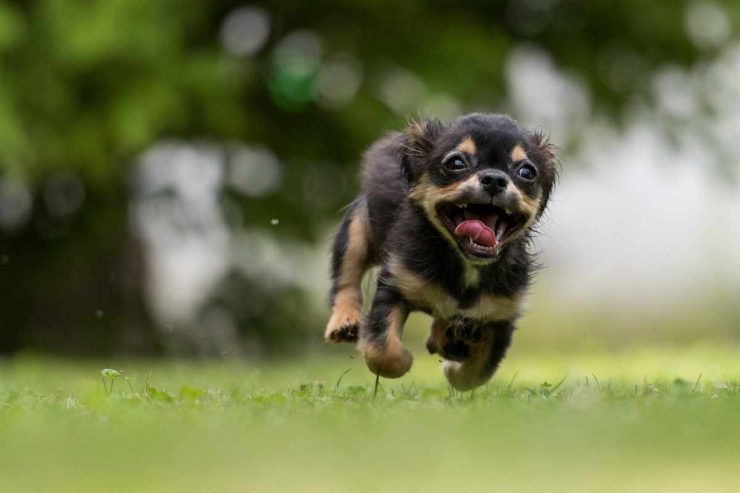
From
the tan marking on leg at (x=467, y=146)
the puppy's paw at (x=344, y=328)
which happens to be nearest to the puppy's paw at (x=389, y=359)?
the puppy's paw at (x=344, y=328)

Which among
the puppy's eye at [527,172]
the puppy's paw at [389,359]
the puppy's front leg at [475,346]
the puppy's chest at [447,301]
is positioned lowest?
the puppy's paw at [389,359]

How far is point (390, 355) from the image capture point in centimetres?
761

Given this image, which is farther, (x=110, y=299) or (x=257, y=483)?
(x=110, y=299)

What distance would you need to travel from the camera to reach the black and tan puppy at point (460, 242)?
24.3 feet

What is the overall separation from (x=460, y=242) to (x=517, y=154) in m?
0.55

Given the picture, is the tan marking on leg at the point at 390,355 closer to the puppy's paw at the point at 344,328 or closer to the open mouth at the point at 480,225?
the open mouth at the point at 480,225

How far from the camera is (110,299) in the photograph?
18.8 m

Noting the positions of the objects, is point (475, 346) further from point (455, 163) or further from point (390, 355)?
point (455, 163)

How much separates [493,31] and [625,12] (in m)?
1.65

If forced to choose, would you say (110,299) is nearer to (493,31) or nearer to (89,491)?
(493,31)

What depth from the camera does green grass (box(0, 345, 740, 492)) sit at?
510 centimetres

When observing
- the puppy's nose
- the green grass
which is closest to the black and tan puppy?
the puppy's nose

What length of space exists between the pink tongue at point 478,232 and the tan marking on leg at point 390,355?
2.25 feet

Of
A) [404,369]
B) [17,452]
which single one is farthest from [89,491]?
[404,369]
